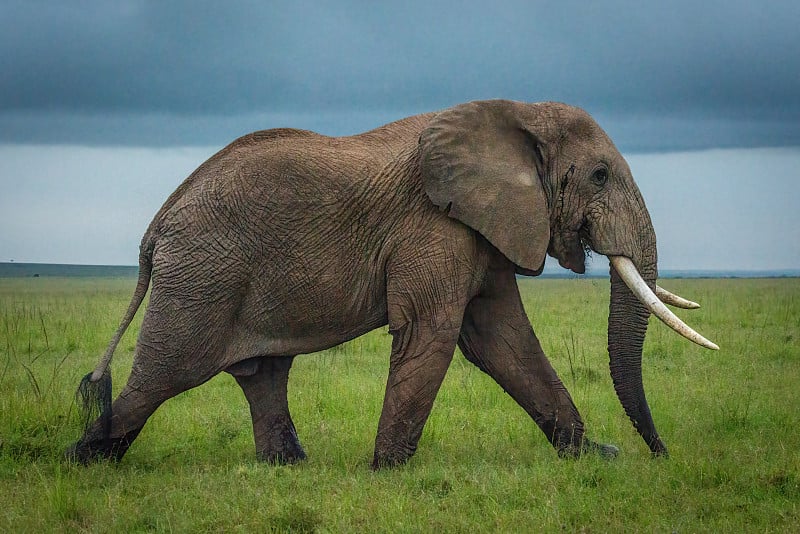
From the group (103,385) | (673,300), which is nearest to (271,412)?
(103,385)

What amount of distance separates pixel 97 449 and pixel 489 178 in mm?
3593

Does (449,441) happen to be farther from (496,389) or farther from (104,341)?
(104,341)

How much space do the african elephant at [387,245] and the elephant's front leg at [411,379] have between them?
0.04 ft

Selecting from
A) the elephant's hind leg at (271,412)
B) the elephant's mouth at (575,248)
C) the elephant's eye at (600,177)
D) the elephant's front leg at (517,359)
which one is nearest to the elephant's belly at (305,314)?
the elephant's hind leg at (271,412)

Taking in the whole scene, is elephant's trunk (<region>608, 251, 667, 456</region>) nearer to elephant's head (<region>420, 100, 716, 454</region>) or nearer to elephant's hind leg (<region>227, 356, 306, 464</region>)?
elephant's head (<region>420, 100, 716, 454</region>)

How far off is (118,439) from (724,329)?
12.8m

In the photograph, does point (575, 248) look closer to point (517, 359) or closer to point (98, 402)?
point (517, 359)

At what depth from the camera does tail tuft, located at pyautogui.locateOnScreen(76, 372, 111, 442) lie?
325 inches

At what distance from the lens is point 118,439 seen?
8.31m

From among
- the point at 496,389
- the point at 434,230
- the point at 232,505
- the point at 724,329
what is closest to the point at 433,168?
the point at 434,230

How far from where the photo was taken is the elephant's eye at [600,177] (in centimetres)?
810

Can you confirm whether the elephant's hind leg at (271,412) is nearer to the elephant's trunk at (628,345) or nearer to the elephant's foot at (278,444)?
the elephant's foot at (278,444)

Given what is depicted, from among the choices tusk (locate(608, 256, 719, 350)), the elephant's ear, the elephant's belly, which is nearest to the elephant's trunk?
tusk (locate(608, 256, 719, 350))

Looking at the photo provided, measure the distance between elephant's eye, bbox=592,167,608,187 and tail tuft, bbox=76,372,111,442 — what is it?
156 inches
